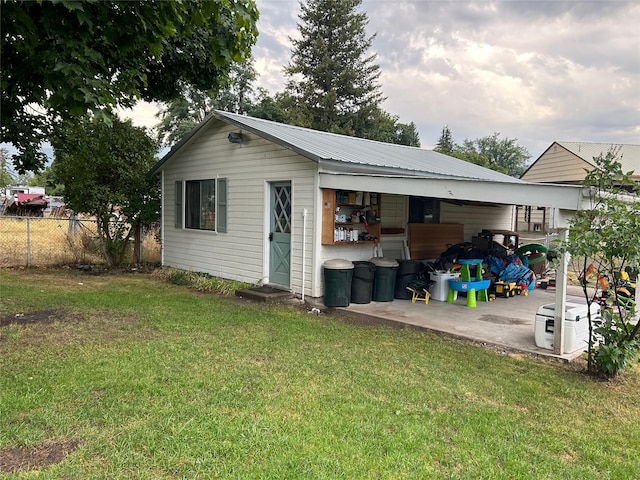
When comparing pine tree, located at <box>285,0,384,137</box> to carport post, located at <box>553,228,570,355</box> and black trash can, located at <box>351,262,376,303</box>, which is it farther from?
carport post, located at <box>553,228,570,355</box>

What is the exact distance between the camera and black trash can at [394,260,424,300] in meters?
8.05

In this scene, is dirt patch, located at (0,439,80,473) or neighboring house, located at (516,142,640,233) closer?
dirt patch, located at (0,439,80,473)

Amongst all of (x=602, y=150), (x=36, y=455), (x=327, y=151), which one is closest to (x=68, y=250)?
(x=327, y=151)

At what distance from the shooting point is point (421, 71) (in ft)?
42.5

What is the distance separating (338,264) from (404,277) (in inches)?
57.9

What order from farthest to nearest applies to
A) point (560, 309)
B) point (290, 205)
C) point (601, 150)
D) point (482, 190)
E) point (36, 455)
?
point (601, 150)
point (290, 205)
point (482, 190)
point (560, 309)
point (36, 455)

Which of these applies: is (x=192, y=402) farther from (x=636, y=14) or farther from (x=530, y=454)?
(x=636, y=14)

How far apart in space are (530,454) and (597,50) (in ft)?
25.7

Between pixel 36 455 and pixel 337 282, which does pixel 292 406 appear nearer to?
pixel 36 455

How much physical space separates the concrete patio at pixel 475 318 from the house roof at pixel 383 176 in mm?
1739

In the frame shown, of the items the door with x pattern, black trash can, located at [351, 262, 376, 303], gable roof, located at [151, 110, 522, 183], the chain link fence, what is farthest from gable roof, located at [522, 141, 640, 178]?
the chain link fence

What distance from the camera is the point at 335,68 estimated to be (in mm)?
30953

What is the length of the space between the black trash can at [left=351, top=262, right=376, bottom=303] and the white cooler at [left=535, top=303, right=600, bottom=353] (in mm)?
2898

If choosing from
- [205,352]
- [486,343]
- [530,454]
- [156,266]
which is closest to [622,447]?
[530,454]
